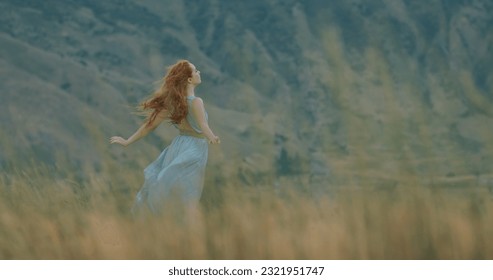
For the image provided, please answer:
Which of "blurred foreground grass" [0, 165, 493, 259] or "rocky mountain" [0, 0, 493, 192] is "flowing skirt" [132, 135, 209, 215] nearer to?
"blurred foreground grass" [0, 165, 493, 259]

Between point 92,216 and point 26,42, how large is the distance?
312 feet

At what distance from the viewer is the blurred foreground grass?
3.48 m

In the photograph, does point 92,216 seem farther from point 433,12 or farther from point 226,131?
point 433,12

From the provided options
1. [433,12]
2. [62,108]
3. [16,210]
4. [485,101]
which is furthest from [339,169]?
[433,12]

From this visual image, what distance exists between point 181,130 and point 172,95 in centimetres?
32

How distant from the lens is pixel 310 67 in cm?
10462

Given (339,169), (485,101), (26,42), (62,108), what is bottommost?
(339,169)

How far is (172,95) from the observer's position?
594cm

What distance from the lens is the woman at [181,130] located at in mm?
5871

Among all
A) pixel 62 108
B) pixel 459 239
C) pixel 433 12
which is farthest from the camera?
pixel 433 12

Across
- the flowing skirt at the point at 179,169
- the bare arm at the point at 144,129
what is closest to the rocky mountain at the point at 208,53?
the flowing skirt at the point at 179,169

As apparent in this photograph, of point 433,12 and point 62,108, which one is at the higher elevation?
point 433,12

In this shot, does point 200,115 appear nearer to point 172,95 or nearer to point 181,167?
point 172,95

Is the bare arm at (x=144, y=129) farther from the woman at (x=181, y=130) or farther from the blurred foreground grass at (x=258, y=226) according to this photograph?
the blurred foreground grass at (x=258, y=226)
